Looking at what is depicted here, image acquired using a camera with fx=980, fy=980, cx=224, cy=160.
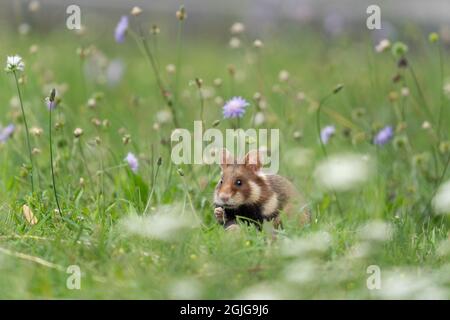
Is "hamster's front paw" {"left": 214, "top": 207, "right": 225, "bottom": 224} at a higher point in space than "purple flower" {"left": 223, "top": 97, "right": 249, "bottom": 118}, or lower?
lower

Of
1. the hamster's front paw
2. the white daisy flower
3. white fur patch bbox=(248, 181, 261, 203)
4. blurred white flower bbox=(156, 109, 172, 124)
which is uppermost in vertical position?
blurred white flower bbox=(156, 109, 172, 124)

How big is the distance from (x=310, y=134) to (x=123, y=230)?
270 centimetres

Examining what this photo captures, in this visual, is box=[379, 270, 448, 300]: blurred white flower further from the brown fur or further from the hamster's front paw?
the hamster's front paw

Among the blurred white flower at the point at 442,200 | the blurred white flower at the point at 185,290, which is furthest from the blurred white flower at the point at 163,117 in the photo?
the blurred white flower at the point at 185,290

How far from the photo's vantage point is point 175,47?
31.0 feet

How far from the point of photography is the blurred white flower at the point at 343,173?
171 inches

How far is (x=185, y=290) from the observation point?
3.50 metres

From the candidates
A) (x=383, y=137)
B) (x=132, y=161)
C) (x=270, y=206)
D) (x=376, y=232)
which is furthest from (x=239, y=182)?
(x=383, y=137)

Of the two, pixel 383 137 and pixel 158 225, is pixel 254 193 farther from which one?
pixel 383 137

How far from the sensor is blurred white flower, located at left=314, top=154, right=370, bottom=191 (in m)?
4.35

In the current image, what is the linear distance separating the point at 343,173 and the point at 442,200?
49 cm

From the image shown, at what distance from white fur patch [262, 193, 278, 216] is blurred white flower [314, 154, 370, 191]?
1.16 ft

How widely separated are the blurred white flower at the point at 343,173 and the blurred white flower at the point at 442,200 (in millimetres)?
364

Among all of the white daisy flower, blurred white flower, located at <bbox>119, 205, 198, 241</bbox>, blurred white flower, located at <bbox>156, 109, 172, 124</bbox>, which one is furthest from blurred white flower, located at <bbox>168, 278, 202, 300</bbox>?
blurred white flower, located at <bbox>156, 109, 172, 124</bbox>
